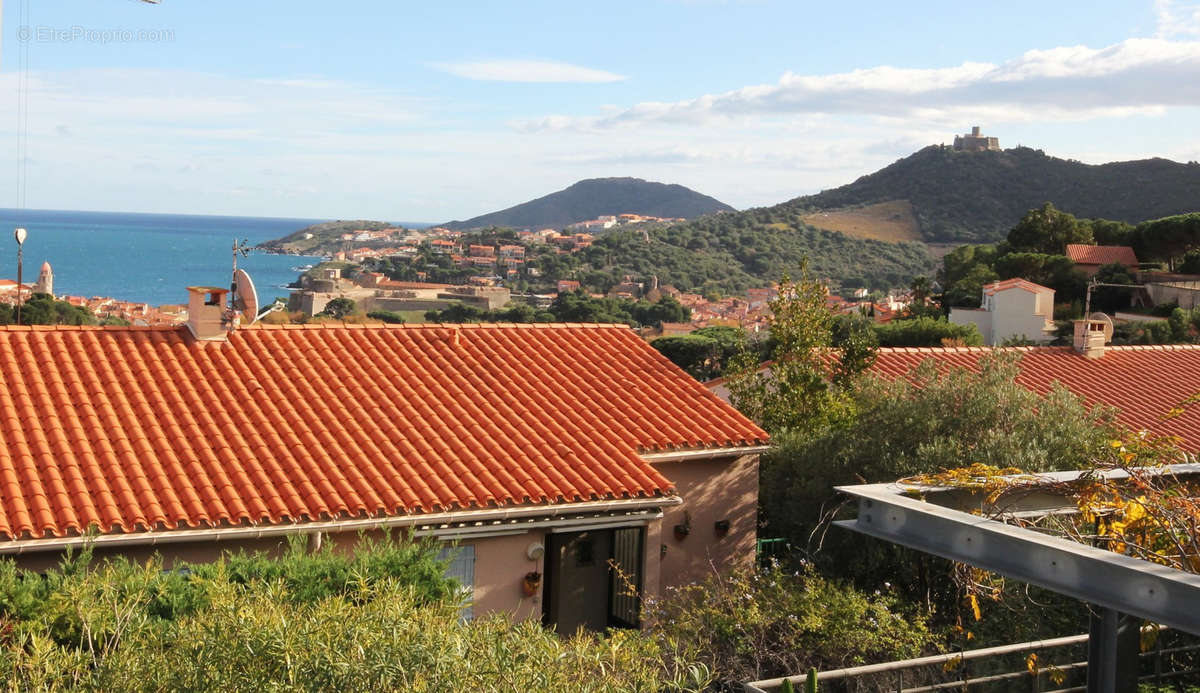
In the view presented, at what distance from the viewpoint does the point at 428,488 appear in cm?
1089

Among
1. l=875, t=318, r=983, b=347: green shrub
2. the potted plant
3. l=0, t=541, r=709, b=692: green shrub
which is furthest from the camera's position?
l=875, t=318, r=983, b=347: green shrub

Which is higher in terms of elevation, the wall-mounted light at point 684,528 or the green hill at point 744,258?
the green hill at point 744,258

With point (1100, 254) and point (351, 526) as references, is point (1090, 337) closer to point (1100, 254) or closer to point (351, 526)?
point (351, 526)

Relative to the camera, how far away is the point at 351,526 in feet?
33.3

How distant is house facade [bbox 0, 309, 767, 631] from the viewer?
984 centimetres

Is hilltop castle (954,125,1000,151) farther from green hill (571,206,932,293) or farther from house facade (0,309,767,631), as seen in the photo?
house facade (0,309,767,631)

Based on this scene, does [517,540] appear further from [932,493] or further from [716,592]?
[932,493]

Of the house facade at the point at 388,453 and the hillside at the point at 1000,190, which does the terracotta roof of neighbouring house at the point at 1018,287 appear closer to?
the house facade at the point at 388,453

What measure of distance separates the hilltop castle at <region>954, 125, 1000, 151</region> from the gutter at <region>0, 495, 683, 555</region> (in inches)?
5462

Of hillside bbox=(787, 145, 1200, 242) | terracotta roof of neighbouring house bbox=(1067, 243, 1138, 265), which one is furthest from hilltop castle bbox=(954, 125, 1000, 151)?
terracotta roof of neighbouring house bbox=(1067, 243, 1138, 265)

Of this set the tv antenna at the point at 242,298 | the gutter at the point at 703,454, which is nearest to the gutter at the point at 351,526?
the gutter at the point at 703,454

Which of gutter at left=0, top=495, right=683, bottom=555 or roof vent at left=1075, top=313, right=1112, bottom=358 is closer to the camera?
gutter at left=0, top=495, right=683, bottom=555

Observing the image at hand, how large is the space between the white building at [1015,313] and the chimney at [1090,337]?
20.6 metres

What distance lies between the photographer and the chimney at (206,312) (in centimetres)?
1280
